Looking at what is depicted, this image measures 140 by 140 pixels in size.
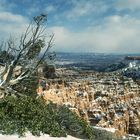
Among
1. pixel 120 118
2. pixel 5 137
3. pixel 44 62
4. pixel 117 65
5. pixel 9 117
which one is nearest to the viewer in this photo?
pixel 5 137

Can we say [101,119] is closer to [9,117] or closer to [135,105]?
[135,105]

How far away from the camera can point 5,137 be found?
1719 cm


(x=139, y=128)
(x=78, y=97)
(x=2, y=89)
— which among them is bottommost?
(x=139, y=128)

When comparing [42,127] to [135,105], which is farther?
[135,105]

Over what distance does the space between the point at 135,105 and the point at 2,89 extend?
4944 cm

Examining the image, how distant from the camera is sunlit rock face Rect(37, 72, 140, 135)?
60.0 meters

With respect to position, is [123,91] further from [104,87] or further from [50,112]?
[50,112]

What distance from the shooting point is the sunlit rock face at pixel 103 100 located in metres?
60.0

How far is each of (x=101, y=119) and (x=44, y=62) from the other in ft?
114

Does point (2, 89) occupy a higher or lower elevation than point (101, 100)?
higher

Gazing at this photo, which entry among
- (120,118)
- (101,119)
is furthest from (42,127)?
(120,118)

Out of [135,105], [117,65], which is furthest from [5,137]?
[117,65]

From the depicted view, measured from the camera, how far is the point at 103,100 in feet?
219

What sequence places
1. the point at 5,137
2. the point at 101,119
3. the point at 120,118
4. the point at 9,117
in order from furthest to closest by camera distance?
the point at 120,118 < the point at 101,119 < the point at 9,117 < the point at 5,137
